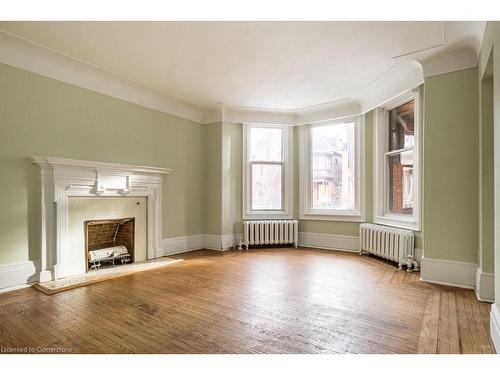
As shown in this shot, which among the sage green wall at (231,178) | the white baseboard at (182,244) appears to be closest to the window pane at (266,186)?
the sage green wall at (231,178)

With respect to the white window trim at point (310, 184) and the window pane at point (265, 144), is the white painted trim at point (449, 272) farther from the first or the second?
the window pane at point (265, 144)

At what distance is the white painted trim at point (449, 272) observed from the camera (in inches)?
128

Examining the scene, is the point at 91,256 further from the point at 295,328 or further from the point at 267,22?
the point at 267,22

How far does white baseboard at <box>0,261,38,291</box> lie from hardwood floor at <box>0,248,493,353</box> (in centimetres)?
19

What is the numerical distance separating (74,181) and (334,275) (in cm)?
348

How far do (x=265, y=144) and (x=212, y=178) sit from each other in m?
1.27

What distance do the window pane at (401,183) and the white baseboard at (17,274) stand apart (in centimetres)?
494

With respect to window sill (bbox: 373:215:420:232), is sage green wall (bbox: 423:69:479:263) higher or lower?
higher

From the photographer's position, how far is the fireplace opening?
4047 mm

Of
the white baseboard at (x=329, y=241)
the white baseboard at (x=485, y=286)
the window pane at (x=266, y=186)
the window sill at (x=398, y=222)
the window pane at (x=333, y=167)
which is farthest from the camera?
the window pane at (x=266, y=186)

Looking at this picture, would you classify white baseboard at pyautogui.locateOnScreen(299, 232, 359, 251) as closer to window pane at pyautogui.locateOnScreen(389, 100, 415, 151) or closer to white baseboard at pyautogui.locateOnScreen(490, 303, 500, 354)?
window pane at pyautogui.locateOnScreen(389, 100, 415, 151)

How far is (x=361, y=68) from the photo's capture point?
3916 mm

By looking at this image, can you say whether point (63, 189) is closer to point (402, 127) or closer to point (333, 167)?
point (333, 167)

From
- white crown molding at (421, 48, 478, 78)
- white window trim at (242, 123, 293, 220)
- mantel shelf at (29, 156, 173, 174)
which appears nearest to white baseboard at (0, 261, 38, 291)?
mantel shelf at (29, 156, 173, 174)
